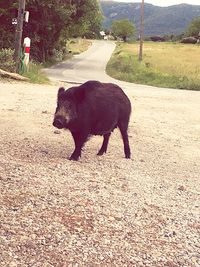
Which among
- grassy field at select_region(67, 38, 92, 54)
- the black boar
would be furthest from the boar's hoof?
grassy field at select_region(67, 38, 92, 54)

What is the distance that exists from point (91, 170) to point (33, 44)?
97.3ft

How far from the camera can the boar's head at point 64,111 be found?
733 cm

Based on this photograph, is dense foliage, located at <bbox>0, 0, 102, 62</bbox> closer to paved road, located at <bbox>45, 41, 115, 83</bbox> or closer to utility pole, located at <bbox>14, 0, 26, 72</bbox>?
paved road, located at <bbox>45, 41, 115, 83</bbox>

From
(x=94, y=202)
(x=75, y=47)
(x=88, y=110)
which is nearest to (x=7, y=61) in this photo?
(x=88, y=110)

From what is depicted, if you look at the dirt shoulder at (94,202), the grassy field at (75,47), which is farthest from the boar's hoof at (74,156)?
the grassy field at (75,47)

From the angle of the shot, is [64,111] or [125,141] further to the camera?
[125,141]

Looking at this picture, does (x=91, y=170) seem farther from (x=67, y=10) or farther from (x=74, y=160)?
(x=67, y=10)

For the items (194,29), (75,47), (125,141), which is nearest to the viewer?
(125,141)

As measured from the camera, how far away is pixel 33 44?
117ft

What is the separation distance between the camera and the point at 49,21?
34844mm

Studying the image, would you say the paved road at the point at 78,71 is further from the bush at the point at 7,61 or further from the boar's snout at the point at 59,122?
the boar's snout at the point at 59,122

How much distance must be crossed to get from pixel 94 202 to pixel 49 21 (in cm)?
3044

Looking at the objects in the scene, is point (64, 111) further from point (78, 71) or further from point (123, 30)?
point (123, 30)

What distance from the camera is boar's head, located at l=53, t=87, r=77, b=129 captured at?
7.33 metres
